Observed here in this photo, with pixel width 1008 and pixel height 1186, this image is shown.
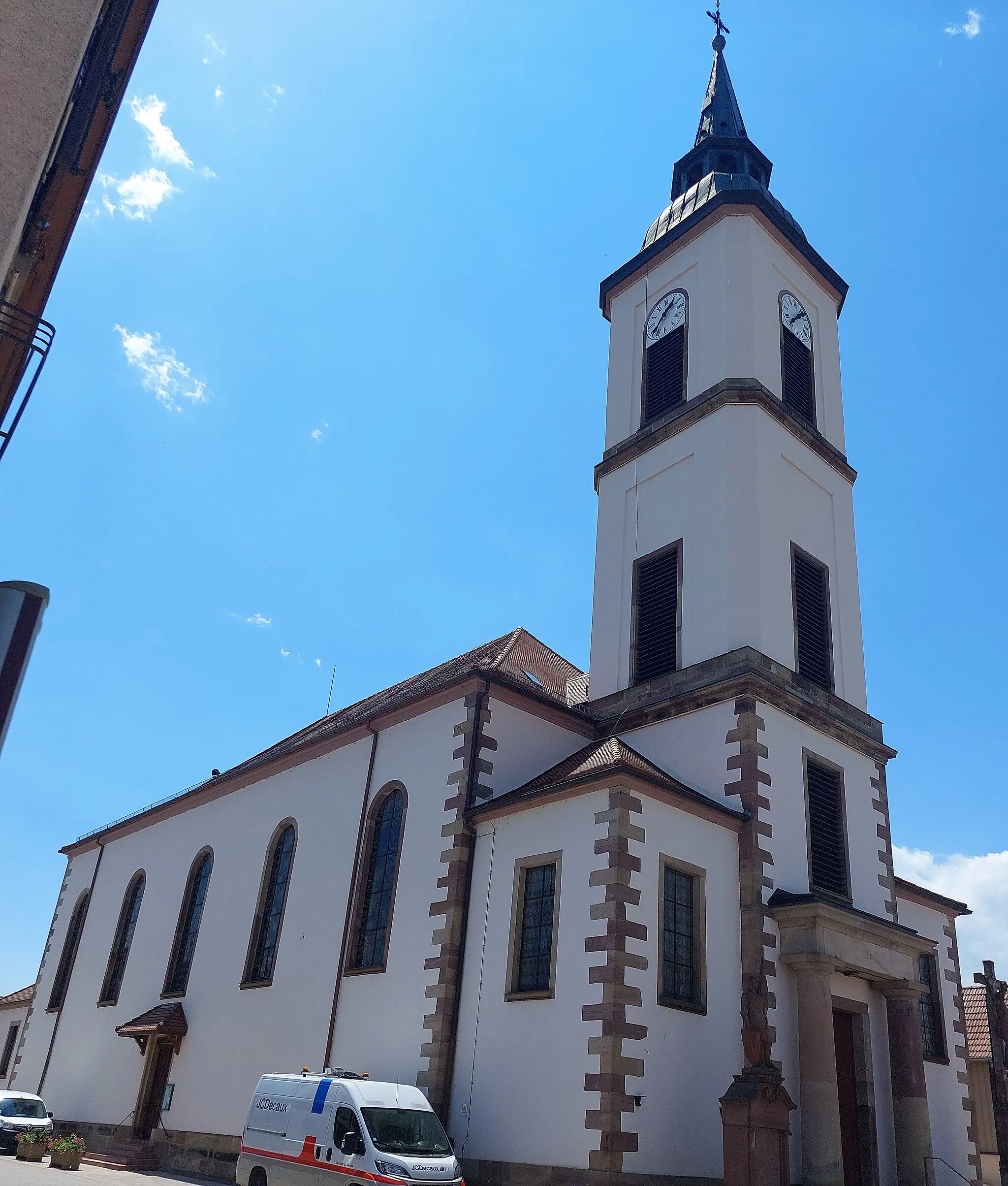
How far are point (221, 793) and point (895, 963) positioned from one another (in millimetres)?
17227

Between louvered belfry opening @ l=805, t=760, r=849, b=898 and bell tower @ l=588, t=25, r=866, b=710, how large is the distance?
7.19 ft

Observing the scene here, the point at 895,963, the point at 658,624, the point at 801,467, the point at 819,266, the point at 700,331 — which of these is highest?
the point at 819,266

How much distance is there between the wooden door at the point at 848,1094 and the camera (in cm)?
1762

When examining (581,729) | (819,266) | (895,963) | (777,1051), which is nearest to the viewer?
(777,1051)

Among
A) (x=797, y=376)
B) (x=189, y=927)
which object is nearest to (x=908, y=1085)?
(x=797, y=376)

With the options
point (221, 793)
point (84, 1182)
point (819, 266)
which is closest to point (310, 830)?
point (221, 793)

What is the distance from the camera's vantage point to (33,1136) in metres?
24.3

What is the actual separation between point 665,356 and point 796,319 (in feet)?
11.2

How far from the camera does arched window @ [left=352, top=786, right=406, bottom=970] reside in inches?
788

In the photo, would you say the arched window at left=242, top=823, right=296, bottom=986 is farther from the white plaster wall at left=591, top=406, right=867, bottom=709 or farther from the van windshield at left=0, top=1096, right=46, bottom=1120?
the white plaster wall at left=591, top=406, right=867, bottom=709

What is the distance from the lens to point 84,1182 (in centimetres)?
1897

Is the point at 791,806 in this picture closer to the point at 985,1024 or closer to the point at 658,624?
the point at 658,624

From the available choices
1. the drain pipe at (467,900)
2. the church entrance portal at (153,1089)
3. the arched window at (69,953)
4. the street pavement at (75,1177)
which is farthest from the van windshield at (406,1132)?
the arched window at (69,953)

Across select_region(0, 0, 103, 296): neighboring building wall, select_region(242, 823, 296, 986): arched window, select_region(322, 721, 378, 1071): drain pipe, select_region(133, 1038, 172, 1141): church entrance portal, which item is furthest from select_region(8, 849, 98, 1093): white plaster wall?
select_region(0, 0, 103, 296): neighboring building wall
